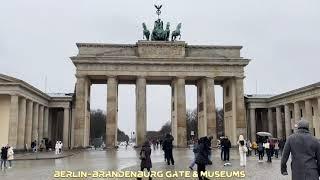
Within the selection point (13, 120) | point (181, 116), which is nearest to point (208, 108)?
point (181, 116)

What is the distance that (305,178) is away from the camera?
25.9ft

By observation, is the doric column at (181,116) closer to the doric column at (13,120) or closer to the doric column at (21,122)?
the doric column at (21,122)

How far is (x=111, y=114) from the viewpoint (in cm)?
6278

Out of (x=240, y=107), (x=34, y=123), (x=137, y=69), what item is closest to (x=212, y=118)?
(x=240, y=107)

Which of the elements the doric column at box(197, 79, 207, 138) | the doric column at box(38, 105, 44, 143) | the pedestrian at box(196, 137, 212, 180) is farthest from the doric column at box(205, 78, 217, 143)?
the pedestrian at box(196, 137, 212, 180)

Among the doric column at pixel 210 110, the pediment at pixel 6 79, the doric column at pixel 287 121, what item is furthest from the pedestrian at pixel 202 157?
the doric column at pixel 287 121

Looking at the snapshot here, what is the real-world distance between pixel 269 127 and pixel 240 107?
579 inches

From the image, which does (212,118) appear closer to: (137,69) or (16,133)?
(137,69)

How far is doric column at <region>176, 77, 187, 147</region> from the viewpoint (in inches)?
2476

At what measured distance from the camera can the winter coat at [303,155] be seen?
7926mm

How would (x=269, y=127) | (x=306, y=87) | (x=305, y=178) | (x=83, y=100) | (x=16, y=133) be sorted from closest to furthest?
(x=305, y=178) → (x=16, y=133) → (x=306, y=87) → (x=83, y=100) → (x=269, y=127)

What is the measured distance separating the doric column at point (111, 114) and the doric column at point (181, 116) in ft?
30.8

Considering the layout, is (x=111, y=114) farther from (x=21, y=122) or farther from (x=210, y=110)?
(x=210, y=110)

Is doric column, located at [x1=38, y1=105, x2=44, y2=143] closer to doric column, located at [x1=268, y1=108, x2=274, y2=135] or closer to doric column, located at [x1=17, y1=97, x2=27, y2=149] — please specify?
doric column, located at [x1=17, y1=97, x2=27, y2=149]
